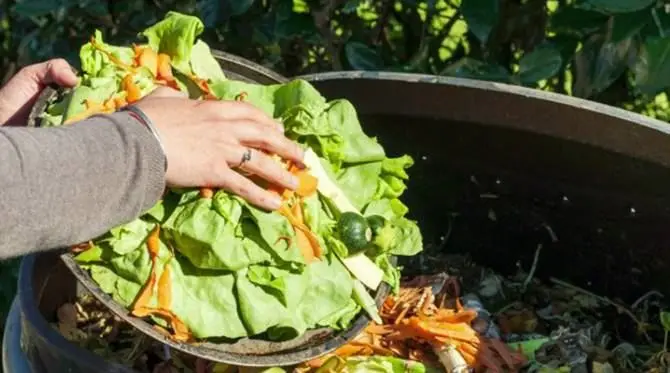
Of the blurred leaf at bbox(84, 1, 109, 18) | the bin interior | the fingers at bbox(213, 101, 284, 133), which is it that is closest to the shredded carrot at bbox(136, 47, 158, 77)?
the fingers at bbox(213, 101, 284, 133)

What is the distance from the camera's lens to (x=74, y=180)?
1.28 m

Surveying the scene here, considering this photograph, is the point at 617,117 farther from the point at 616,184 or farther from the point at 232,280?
the point at 232,280

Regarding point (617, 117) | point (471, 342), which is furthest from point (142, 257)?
point (617, 117)

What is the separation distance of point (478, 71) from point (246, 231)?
33.2 inches

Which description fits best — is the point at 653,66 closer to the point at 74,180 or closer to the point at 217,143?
the point at 217,143

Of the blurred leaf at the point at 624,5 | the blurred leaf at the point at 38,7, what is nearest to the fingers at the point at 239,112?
the blurred leaf at the point at 624,5

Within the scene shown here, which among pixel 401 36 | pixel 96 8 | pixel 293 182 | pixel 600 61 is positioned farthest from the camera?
pixel 401 36

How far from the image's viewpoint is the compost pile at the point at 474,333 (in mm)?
1793

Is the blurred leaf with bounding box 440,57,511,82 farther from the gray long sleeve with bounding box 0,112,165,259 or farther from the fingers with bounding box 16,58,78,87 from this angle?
the gray long sleeve with bounding box 0,112,165,259

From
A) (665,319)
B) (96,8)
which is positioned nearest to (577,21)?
(665,319)

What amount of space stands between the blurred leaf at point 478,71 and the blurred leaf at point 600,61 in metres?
0.14

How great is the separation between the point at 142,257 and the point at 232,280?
0.40 ft

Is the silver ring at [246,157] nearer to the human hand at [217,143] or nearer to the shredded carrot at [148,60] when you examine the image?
the human hand at [217,143]

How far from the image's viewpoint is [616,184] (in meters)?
1.85
